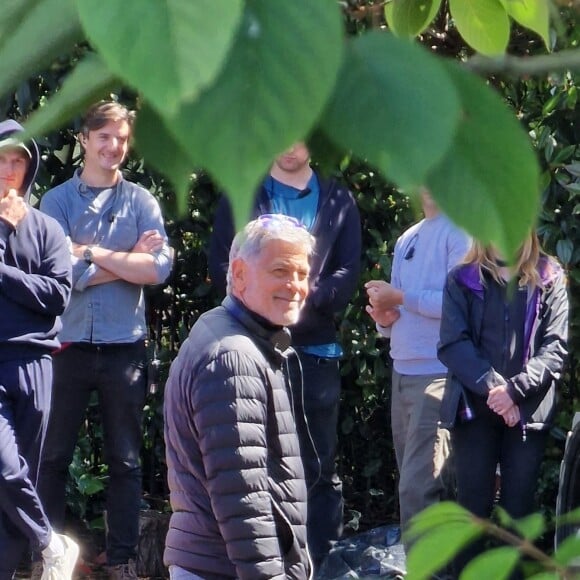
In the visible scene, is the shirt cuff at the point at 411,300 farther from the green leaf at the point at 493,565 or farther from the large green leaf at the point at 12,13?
the large green leaf at the point at 12,13

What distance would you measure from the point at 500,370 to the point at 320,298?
2.79 feet

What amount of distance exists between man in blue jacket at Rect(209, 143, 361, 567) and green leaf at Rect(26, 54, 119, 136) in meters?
4.10

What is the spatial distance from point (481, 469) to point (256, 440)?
5.97 feet

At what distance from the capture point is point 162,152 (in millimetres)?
632

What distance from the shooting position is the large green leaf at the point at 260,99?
541mm

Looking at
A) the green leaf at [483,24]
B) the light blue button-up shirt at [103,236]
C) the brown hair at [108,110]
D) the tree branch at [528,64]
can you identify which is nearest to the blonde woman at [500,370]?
the light blue button-up shirt at [103,236]

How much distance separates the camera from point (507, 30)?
3.17 ft

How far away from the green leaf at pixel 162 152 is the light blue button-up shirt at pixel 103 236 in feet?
14.3

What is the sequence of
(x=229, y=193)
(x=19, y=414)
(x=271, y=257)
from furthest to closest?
(x=19, y=414)
(x=271, y=257)
(x=229, y=193)

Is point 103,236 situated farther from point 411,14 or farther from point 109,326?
point 411,14

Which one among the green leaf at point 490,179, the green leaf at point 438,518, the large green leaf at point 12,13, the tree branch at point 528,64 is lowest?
the green leaf at point 438,518

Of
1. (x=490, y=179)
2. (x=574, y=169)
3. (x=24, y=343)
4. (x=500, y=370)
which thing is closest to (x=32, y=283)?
(x=24, y=343)

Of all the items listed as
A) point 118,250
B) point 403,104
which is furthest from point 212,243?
point 403,104

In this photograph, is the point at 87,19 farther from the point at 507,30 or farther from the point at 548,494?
the point at 548,494
